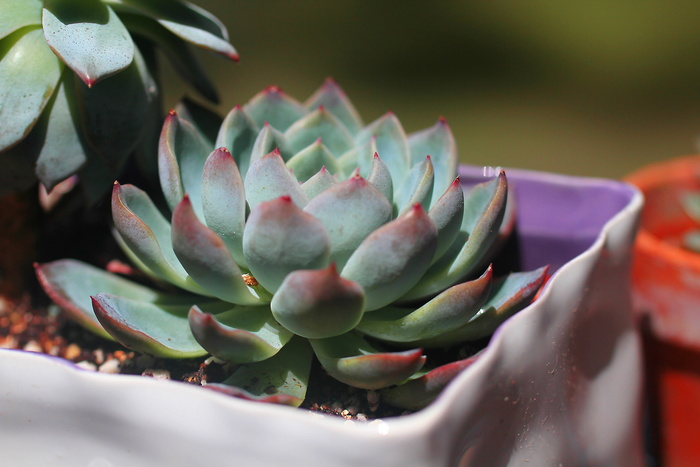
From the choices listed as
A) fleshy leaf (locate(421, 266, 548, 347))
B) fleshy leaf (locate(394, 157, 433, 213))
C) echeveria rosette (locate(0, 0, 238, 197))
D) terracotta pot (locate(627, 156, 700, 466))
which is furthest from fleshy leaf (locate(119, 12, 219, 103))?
terracotta pot (locate(627, 156, 700, 466))

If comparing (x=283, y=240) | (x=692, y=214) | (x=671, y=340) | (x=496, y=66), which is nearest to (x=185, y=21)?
(x=283, y=240)

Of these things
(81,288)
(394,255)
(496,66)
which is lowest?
(496,66)

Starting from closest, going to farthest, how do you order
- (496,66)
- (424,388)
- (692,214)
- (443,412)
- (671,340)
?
(443,412) < (424,388) < (671,340) < (692,214) < (496,66)

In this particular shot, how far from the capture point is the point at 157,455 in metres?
0.38

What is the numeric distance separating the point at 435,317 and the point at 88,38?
0.32 m

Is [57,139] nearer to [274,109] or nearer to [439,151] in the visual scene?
[274,109]

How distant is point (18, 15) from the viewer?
502 mm

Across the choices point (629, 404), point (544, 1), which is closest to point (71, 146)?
point (629, 404)

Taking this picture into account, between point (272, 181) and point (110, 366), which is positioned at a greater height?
point (272, 181)

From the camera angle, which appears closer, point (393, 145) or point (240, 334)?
point (240, 334)

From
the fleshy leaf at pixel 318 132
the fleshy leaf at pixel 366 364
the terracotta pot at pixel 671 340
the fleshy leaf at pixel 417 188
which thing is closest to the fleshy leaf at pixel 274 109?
the fleshy leaf at pixel 318 132

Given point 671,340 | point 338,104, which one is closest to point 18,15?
point 338,104

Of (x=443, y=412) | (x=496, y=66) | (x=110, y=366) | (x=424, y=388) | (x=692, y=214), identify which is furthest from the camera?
(x=496, y=66)

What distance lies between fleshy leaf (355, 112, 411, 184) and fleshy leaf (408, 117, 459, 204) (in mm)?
29
